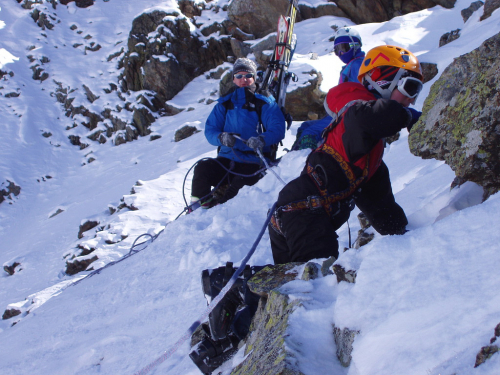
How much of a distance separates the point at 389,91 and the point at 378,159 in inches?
16.1

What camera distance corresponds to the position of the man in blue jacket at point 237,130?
4707 mm

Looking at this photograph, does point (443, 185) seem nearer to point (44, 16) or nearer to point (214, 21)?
point (214, 21)

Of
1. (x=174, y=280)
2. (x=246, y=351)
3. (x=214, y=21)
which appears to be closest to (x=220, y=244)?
(x=174, y=280)

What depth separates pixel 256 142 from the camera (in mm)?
4461

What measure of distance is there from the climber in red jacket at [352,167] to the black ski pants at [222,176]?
8.18ft

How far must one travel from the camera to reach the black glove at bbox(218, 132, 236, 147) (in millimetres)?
4504

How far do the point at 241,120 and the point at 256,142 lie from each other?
0.44 m

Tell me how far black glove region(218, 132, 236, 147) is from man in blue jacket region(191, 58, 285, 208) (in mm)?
68

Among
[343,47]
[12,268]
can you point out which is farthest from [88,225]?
[343,47]

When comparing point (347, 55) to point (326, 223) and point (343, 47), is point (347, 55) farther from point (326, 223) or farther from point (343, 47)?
point (326, 223)

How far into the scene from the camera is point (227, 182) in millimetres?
4926

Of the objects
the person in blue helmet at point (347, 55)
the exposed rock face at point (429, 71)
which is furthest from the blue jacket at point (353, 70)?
the exposed rock face at point (429, 71)

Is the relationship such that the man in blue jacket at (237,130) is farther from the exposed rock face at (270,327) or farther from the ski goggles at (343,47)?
the exposed rock face at (270,327)

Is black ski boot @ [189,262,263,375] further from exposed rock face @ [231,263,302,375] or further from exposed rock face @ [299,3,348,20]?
exposed rock face @ [299,3,348,20]
